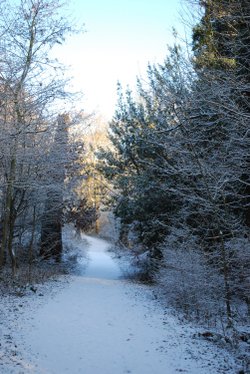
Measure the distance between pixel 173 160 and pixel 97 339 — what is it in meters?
7.53

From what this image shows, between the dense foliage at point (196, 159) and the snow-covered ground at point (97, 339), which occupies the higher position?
the dense foliage at point (196, 159)

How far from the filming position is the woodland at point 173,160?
746cm

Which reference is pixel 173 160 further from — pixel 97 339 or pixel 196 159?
pixel 97 339

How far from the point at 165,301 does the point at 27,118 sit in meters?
6.91

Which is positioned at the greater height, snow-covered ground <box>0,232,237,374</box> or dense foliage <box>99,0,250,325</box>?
dense foliage <box>99,0,250,325</box>

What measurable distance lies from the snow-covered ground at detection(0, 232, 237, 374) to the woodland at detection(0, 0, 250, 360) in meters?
1.20

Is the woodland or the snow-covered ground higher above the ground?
the woodland

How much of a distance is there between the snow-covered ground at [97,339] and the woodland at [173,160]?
1196 mm

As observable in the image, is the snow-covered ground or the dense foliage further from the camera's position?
the dense foliage

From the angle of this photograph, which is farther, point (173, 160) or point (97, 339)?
point (173, 160)

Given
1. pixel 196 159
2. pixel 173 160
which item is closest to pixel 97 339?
pixel 196 159

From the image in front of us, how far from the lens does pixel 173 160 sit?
13391mm

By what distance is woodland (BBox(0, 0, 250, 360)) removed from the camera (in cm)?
746

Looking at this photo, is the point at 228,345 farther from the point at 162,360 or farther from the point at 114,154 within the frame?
the point at 114,154
